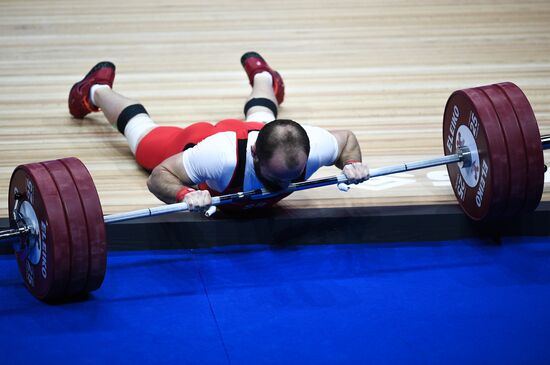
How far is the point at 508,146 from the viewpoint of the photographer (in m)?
3.01

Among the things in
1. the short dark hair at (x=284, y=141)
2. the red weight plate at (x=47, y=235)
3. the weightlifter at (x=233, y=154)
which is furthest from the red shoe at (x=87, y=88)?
the short dark hair at (x=284, y=141)

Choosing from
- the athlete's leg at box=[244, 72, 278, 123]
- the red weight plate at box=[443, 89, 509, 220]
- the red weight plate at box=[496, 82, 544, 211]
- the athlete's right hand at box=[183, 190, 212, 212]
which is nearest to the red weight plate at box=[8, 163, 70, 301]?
the athlete's right hand at box=[183, 190, 212, 212]

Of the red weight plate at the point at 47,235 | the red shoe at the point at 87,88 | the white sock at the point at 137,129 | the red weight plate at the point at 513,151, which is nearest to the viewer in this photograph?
the red weight plate at the point at 47,235

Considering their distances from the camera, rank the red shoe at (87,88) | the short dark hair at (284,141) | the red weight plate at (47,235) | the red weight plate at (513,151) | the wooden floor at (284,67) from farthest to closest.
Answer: the red shoe at (87,88) < the wooden floor at (284,67) < the red weight plate at (513,151) < the short dark hair at (284,141) < the red weight plate at (47,235)

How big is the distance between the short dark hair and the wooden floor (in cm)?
64

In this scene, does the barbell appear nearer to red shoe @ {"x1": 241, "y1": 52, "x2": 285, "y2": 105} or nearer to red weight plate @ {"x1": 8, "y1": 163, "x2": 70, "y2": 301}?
red weight plate @ {"x1": 8, "y1": 163, "x2": 70, "y2": 301}

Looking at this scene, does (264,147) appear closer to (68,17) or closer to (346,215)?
(346,215)

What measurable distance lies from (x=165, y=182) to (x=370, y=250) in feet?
2.58

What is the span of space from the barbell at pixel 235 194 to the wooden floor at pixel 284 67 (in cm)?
32

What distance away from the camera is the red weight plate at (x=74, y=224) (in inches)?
106

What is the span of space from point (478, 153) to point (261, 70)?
131 centimetres

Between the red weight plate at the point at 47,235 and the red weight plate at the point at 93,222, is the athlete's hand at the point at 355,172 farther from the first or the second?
the red weight plate at the point at 47,235

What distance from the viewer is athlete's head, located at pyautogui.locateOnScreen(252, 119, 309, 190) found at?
2797 millimetres

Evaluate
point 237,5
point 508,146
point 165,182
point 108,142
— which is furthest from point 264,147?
point 237,5
